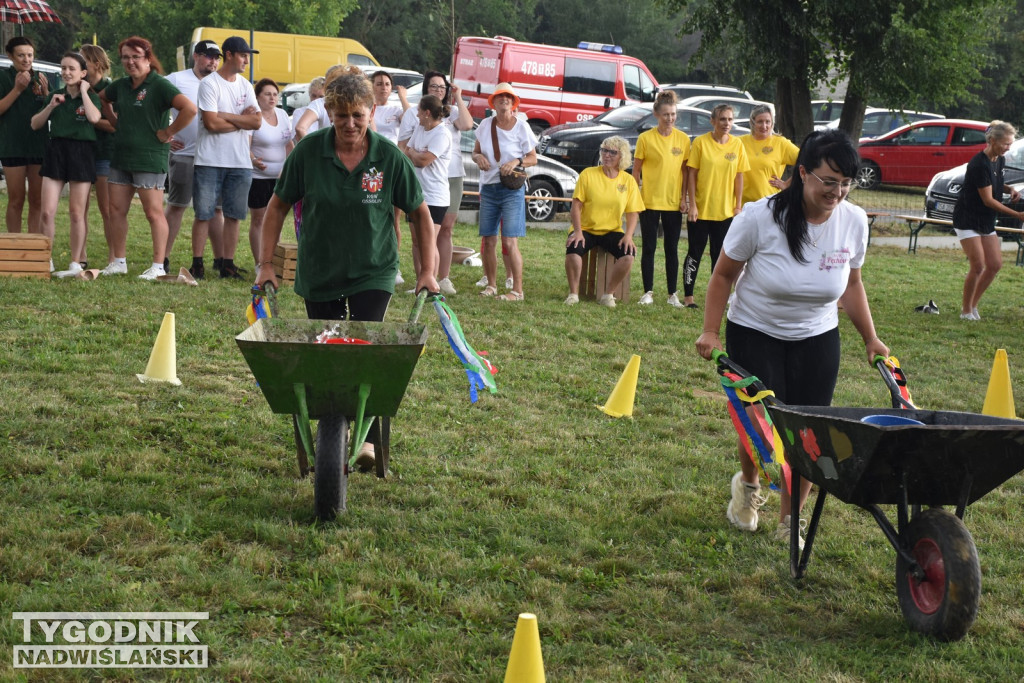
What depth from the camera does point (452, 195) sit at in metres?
10.5

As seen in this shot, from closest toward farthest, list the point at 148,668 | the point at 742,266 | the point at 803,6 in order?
1. the point at 148,668
2. the point at 742,266
3. the point at 803,6

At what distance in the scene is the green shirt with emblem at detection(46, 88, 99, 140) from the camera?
9391mm

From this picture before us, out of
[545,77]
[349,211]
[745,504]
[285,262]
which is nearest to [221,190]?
[285,262]

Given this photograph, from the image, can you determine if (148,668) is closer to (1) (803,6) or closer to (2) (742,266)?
(2) (742,266)

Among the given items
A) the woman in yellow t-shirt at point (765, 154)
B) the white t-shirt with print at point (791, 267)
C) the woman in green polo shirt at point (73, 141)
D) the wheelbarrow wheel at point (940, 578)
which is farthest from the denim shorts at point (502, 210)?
the wheelbarrow wheel at point (940, 578)

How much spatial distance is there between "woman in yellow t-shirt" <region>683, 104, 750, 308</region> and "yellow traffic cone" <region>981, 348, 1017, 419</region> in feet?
11.0

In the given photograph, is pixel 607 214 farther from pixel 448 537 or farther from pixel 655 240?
pixel 448 537

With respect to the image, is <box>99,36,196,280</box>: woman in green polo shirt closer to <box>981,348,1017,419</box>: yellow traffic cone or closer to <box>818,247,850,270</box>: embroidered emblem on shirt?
<box>818,247,850,270</box>: embroidered emblem on shirt

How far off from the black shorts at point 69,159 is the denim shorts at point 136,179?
0.30 meters

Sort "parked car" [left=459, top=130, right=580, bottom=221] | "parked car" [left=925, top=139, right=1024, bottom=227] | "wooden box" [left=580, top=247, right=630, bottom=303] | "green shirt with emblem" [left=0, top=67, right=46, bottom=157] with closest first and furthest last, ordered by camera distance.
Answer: "green shirt with emblem" [left=0, top=67, right=46, bottom=157] → "wooden box" [left=580, top=247, right=630, bottom=303] → "parked car" [left=459, top=130, right=580, bottom=221] → "parked car" [left=925, top=139, right=1024, bottom=227]

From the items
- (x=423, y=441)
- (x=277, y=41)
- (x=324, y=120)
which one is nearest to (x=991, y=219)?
(x=324, y=120)

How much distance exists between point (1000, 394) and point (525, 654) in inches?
202

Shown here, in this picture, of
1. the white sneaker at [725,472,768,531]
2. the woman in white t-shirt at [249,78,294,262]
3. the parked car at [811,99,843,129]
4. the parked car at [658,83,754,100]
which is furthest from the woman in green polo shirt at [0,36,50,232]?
the parked car at [811,99,843,129]

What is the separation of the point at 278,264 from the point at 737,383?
7.00 meters
